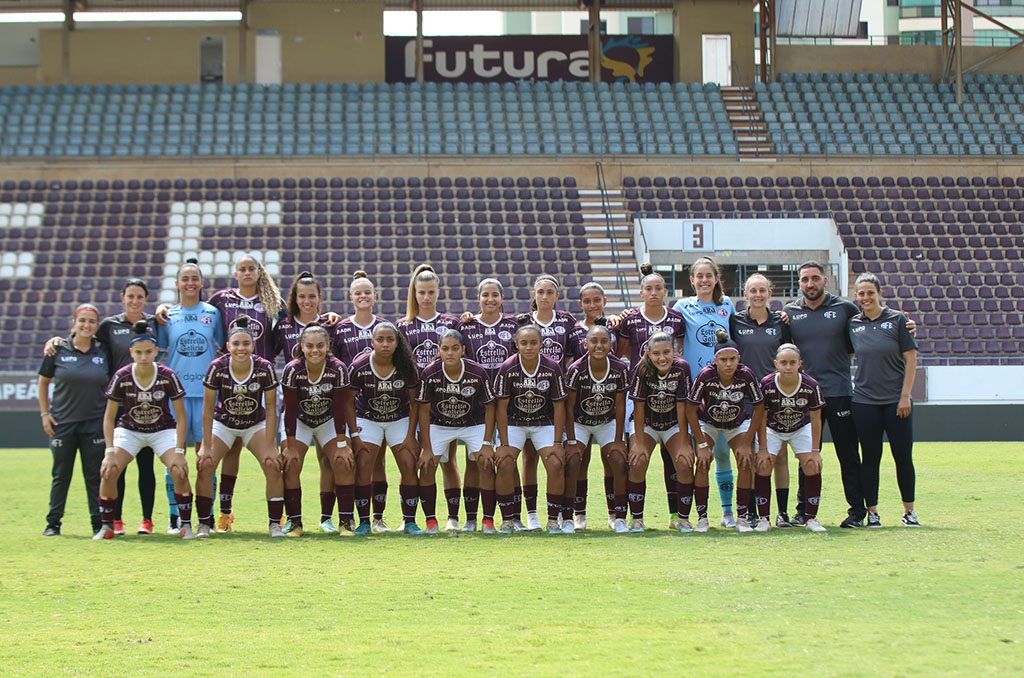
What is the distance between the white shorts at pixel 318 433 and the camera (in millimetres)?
8656

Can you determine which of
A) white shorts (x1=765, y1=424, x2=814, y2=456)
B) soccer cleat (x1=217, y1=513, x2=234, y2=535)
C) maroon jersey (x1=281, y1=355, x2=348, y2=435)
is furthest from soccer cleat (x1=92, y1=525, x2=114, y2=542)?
white shorts (x1=765, y1=424, x2=814, y2=456)

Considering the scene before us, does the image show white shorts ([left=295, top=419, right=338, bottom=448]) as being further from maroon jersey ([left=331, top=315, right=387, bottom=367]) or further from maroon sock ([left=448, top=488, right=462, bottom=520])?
maroon sock ([left=448, top=488, right=462, bottom=520])

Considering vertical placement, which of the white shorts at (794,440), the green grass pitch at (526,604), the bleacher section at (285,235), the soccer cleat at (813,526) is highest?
the bleacher section at (285,235)

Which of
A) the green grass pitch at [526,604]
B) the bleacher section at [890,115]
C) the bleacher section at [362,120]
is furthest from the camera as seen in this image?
the bleacher section at [890,115]

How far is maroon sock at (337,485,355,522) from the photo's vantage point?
28.0 ft

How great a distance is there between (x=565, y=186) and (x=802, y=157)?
5.87 m

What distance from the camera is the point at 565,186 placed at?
27.8m

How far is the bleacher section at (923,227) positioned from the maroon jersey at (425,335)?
16.3 metres

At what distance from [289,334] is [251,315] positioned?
36 cm

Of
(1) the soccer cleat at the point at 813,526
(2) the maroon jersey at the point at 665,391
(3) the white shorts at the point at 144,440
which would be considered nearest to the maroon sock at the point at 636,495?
(2) the maroon jersey at the point at 665,391

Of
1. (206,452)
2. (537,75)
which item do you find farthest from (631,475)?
(537,75)

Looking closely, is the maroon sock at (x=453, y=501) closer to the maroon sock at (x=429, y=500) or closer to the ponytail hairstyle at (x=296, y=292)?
the maroon sock at (x=429, y=500)

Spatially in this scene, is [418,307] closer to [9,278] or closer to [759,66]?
[9,278]

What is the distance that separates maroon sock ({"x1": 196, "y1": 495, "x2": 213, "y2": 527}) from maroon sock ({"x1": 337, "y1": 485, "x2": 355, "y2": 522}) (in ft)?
3.11
